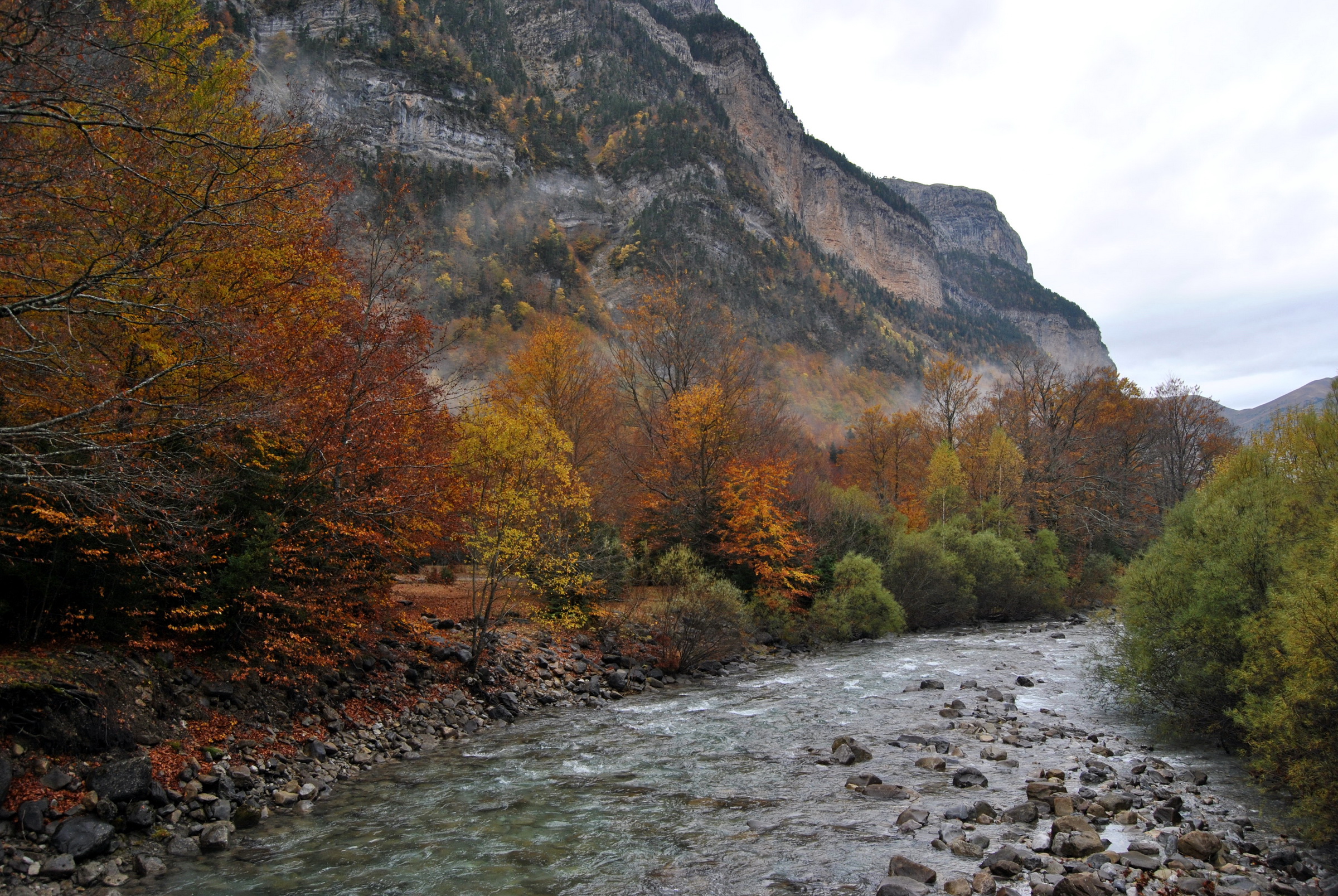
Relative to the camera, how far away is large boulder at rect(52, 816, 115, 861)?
7.50m

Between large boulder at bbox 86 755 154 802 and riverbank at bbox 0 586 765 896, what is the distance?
0.01 m

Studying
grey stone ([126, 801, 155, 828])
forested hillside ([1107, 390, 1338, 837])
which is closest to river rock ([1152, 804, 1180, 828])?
forested hillside ([1107, 390, 1338, 837])

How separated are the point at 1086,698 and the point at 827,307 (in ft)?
406

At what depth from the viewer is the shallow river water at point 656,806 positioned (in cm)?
801

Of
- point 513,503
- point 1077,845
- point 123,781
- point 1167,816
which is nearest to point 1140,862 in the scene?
point 1077,845

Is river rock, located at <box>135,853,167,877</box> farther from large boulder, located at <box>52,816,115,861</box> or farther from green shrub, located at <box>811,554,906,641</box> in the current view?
green shrub, located at <box>811,554,906,641</box>

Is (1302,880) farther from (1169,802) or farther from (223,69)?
(223,69)

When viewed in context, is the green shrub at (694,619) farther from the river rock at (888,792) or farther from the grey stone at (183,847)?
the grey stone at (183,847)

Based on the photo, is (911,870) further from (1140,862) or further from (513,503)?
(513,503)

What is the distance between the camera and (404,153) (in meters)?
108

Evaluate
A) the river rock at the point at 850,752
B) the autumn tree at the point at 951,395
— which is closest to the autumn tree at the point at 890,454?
the autumn tree at the point at 951,395

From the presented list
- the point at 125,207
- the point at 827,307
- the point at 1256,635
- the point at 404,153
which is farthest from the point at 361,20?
the point at 1256,635

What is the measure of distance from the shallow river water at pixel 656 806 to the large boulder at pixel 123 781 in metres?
1.19

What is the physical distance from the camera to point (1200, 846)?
8117mm
